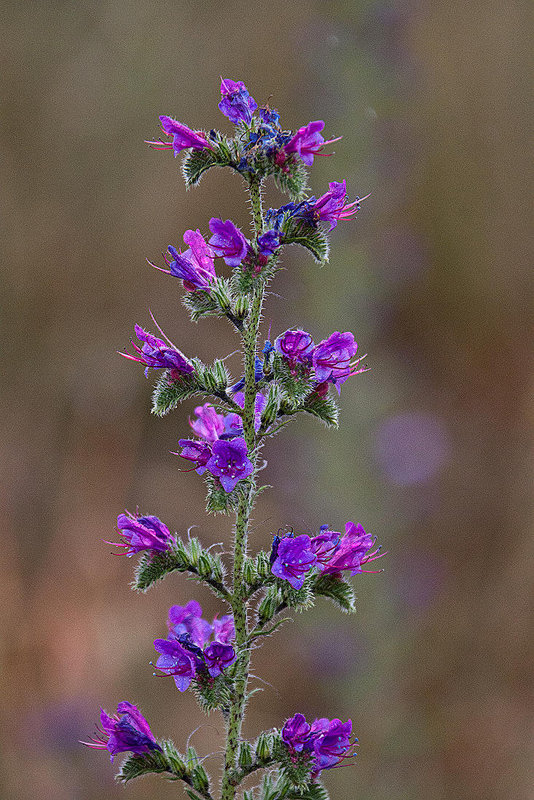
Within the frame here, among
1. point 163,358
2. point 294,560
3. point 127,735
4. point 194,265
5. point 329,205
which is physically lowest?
point 127,735

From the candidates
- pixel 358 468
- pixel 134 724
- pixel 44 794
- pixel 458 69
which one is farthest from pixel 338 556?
pixel 458 69

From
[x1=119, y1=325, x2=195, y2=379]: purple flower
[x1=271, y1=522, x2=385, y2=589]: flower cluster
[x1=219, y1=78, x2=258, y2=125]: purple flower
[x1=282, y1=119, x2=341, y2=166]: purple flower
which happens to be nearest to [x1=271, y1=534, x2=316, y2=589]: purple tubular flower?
[x1=271, y1=522, x2=385, y2=589]: flower cluster

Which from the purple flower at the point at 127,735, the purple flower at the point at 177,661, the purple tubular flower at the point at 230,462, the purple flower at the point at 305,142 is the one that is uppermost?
the purple flower at the point at 305,142

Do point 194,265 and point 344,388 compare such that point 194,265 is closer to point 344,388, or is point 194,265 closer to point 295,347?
point 295,347

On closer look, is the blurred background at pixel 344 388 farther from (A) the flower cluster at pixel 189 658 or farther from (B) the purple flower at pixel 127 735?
(A) the flower cluster at pixel 189 658

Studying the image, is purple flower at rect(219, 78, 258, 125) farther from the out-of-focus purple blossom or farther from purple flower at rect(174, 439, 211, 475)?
purple flower at rect(174, 439, 211, 475)

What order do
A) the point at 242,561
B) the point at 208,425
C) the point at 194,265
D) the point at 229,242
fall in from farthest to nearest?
the point at 208,425, the point at 194,265, the point at 242,561, the point at 229,242

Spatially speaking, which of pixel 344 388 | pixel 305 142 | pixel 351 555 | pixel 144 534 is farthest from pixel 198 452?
pixel 344 388

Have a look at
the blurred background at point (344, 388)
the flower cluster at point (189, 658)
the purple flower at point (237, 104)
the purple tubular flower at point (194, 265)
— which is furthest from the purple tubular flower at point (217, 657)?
the blurred background at point (344, 388)
